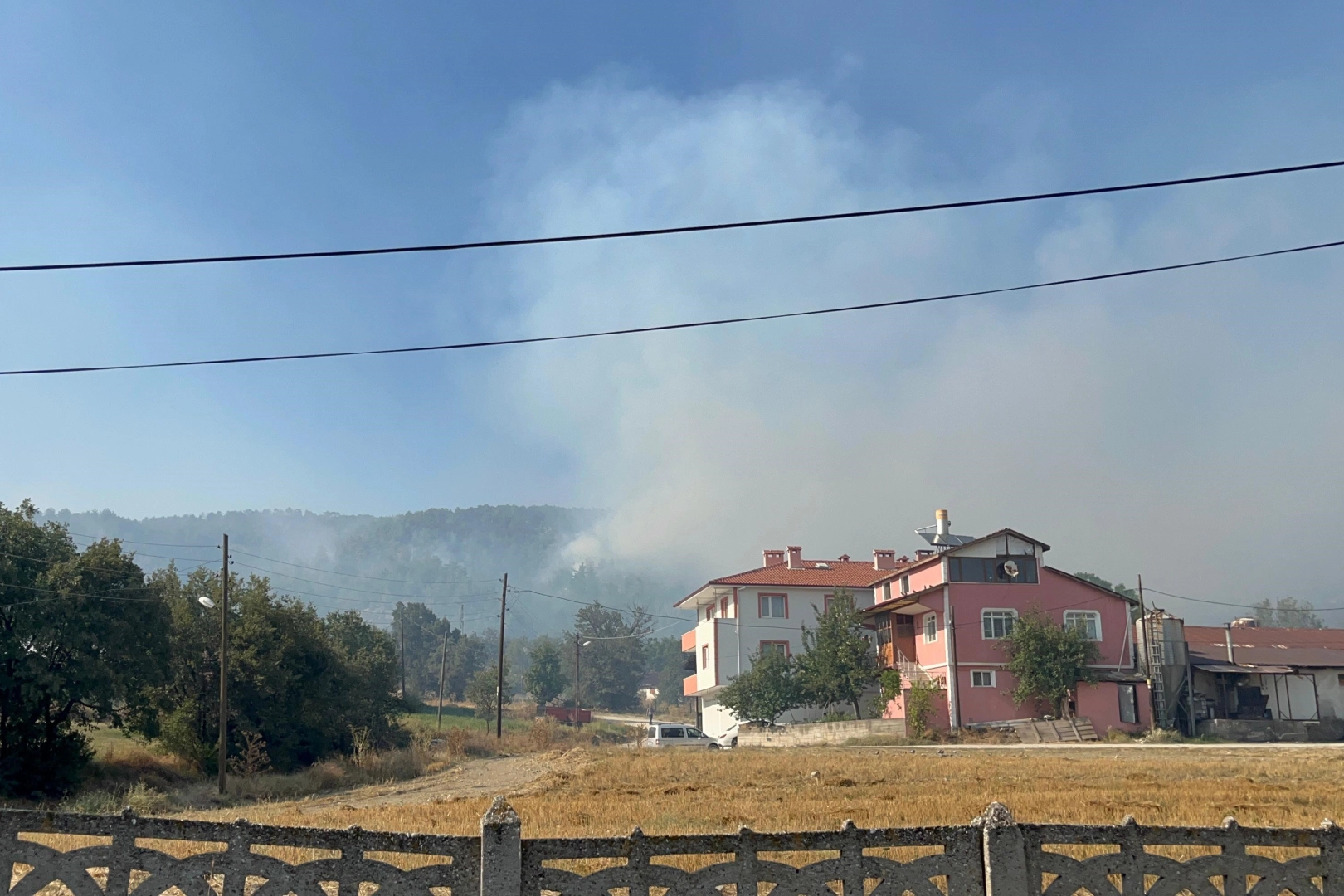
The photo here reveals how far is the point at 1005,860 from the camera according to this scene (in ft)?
18.7

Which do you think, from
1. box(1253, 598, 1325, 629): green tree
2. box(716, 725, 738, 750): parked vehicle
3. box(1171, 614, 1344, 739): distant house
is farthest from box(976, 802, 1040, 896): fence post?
box(1253, 598, 1325, 629): green tree

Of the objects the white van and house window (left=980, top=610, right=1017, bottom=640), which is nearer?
house window (left=980, top=610, right=1017, bottom=640)

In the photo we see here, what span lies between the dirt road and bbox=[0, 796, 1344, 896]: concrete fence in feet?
62.6

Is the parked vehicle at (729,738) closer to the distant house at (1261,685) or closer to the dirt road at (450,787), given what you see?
the dirt road at (450,787)

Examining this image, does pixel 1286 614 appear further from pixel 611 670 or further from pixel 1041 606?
pixel 1041 606

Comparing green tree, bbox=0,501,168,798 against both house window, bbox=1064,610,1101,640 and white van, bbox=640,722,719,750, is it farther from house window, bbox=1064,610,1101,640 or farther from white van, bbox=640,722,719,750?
house window, bbox=1064,610,1101,640

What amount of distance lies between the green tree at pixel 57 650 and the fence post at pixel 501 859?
36.0 metres

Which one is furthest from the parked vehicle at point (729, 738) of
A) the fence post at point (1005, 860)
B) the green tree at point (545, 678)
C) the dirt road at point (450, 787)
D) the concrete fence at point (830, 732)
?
the green tree at point (545, 678)

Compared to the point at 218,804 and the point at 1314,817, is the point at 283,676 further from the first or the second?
the point at 1314,817

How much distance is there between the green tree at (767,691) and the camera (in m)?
59.8

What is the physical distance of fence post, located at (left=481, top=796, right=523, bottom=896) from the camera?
17.5 feet

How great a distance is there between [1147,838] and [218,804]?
33.7m

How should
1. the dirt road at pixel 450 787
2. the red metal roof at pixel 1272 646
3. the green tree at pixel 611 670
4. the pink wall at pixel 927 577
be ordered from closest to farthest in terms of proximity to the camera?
the dirt road at pixel 450 787, the pink wall at pixel 927 577, the red metal roof at pixel 1272 646, the green tree at pixel 611 670

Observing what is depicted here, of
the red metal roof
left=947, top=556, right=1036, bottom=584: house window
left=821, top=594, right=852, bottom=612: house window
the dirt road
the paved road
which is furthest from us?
left=821, top=594, right=852, bottom=612: house window
